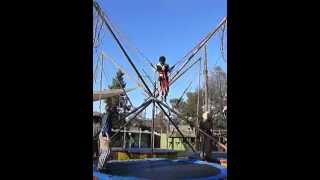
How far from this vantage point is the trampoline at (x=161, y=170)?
2959mm

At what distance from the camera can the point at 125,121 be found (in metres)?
3.51

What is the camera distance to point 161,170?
341cm

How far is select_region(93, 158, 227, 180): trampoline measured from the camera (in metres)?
2.96
